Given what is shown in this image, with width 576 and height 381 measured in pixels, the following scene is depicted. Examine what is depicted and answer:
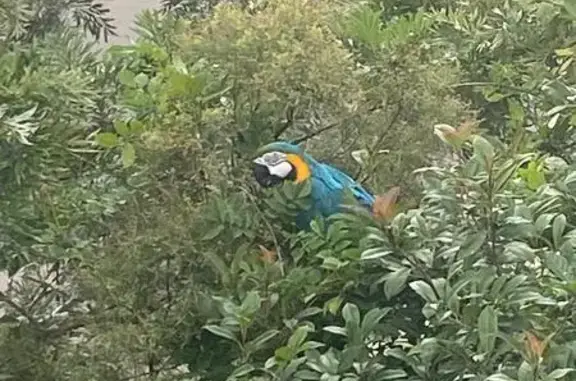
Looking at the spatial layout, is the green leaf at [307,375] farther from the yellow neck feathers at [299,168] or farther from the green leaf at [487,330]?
the yellow neck feathers at [299,168]

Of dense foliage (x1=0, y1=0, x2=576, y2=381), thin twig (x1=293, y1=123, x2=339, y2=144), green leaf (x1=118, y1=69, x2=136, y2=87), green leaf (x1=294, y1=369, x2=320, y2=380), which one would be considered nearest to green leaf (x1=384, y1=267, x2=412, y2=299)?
dense foliage (x1=0, y1=0, x2=576, y2=381)

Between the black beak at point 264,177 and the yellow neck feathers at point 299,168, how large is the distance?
0.09ft

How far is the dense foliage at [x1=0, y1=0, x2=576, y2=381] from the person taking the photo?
43.4 inches

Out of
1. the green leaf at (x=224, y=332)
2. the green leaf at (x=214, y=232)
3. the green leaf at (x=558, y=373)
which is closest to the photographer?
the green leaf at (x=558, y=373)

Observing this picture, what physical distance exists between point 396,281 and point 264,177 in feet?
0.92

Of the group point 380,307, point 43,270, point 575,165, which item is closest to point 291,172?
point 380,307

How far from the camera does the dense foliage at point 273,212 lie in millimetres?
1104

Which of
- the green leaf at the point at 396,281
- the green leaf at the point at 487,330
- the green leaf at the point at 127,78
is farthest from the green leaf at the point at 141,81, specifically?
the green leaf at the point at 487,330

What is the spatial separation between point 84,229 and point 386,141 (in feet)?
1.44

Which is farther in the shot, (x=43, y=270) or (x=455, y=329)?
(x=43, y=270)

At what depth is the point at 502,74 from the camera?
1.79m

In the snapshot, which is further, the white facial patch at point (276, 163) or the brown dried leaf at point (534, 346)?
the white facial patch at point (276, 163)

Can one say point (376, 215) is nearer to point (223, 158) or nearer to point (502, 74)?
Answer: point (223, 158)

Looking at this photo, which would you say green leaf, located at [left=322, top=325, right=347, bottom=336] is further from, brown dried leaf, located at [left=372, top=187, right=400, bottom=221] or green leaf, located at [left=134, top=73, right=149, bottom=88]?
green leaf, located at [left=134, top=73, right=149, bottom=88]
